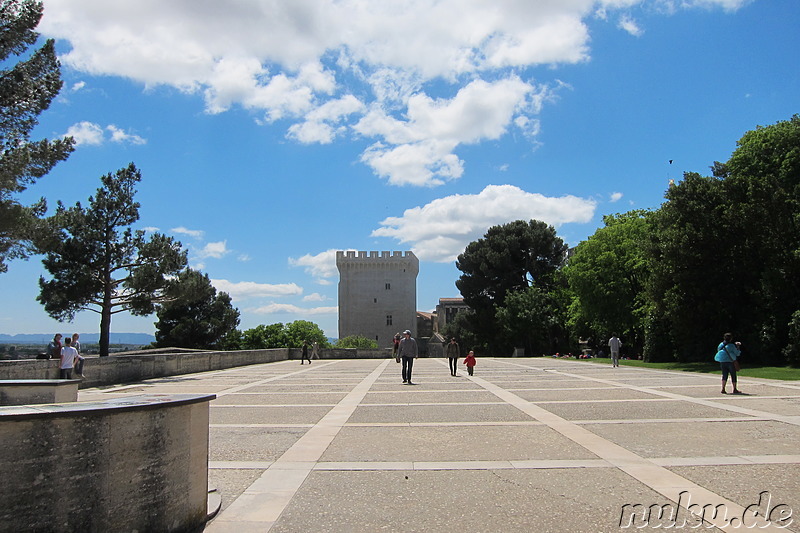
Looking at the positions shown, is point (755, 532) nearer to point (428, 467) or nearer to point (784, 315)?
point (428, 467)

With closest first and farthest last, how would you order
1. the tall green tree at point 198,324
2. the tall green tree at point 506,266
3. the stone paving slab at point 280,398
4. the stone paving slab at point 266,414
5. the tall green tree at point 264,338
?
1. the stone paving slab at point 266,414
2. the stone paving slab at point 280,398
3. the tall green tree at point 506,266
4. the tall green tree at point 198,324
5. the tall green tree at point 264,338

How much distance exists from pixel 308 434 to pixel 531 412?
440 centimetres

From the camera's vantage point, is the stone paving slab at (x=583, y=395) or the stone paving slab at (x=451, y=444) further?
the stone paving slab at (x=583, y=395)

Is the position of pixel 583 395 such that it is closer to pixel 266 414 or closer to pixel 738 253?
pixel 266 414

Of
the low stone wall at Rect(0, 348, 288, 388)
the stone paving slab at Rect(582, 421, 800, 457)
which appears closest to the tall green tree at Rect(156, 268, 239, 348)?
the low stone wall at Rect(0, 348, 288, 388)

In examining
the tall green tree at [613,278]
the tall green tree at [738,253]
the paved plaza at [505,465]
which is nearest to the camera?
the paved plaza at [505,465]

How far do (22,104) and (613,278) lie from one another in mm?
37565

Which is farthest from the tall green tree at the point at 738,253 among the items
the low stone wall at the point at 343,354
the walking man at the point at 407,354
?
the low stone wall at the point at 343,354

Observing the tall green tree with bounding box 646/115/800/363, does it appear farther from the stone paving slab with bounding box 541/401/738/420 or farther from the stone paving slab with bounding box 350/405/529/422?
the stone paving slab with bounding box 350/405/529/422

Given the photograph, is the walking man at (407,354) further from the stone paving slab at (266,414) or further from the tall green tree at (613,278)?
the tall green tree at (613,278)

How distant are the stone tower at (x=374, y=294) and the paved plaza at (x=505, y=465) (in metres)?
80.4

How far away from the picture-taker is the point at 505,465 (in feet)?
21.4

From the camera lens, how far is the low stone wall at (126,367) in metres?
15.6

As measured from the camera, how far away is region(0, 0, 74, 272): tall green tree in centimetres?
1827
